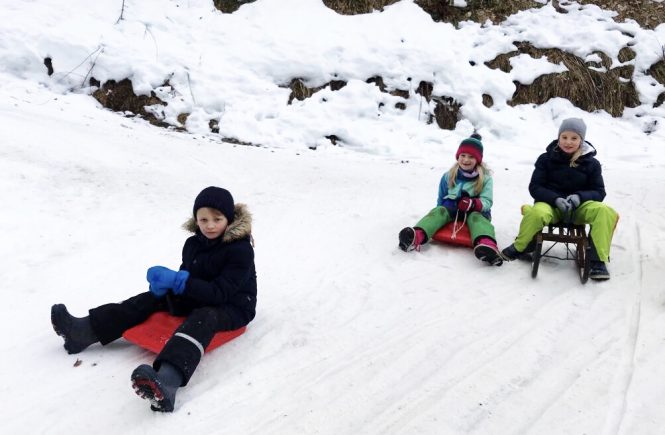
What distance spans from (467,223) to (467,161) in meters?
0.60

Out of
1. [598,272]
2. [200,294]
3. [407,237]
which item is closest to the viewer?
[200,294]

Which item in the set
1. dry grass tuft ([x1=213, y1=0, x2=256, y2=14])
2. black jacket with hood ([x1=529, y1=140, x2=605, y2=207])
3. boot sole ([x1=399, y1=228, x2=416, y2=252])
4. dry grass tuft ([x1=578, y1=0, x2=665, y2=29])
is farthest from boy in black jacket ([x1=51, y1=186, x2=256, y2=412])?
dry grass tuft ([x1=578, y1=0, x2=665, y2=29])

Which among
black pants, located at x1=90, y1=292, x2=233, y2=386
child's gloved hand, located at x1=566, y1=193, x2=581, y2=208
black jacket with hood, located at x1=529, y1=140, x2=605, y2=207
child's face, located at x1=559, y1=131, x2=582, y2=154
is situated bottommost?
black pants, located at x1=90, y1=292, x2=233, y2=386

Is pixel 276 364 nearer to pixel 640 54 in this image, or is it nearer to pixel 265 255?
pixel 265 255

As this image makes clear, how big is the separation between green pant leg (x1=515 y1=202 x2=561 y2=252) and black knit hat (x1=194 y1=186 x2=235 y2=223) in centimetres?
264

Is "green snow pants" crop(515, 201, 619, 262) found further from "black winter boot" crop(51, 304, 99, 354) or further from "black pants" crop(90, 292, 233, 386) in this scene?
"black winter boot" crop(51, 304, 99, 354)

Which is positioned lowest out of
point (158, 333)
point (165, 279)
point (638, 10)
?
point (158, 333)

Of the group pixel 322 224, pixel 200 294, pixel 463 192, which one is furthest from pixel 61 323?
pixel 463 192

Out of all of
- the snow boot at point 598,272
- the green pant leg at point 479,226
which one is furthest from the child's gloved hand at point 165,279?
the snow boot at point 598,272

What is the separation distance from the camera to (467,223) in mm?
5133

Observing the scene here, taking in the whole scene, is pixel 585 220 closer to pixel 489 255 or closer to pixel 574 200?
pixel 574 200

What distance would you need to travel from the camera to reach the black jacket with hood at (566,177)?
15.6ft

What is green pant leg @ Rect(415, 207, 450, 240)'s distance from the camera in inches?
202

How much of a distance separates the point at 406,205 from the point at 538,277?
229 cm
